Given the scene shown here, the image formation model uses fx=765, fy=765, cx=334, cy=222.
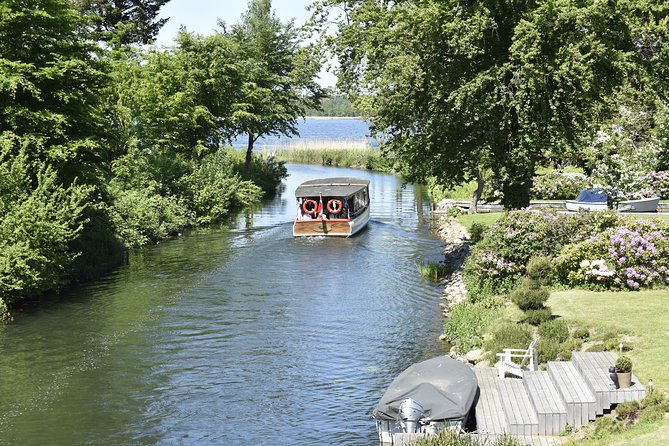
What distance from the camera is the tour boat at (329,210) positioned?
146 feet

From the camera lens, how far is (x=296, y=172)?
87250mm

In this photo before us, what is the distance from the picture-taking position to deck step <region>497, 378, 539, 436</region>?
15688 millimetres

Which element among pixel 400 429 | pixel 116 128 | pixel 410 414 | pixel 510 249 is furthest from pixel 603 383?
pixel 116 128

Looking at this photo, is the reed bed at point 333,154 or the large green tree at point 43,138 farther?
the reed bed at point 333,154

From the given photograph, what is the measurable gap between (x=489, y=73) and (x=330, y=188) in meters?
18.0

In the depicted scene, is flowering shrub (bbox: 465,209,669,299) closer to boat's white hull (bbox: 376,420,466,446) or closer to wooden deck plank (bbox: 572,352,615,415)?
wooden deck plank (bbox: 572,352,615,415)

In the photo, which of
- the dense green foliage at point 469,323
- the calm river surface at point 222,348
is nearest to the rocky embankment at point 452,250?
the calm river surface at point 222,348

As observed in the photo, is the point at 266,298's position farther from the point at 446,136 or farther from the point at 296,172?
the point at 296,172

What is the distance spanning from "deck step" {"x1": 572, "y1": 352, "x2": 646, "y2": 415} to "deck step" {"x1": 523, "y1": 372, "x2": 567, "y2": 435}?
73 centimetres

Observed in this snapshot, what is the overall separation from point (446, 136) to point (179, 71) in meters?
29.7

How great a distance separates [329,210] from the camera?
151ft

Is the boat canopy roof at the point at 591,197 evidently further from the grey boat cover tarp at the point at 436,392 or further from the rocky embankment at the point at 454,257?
the grey boat cover tarp at the point at 436,392

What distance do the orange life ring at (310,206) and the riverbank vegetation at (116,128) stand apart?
797cm

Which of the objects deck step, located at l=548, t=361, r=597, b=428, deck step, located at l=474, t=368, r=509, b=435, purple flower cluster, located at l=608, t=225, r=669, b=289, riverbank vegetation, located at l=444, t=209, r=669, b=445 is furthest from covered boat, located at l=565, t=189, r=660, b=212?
deck step, located at l=548, t=361, r=597, b=428
